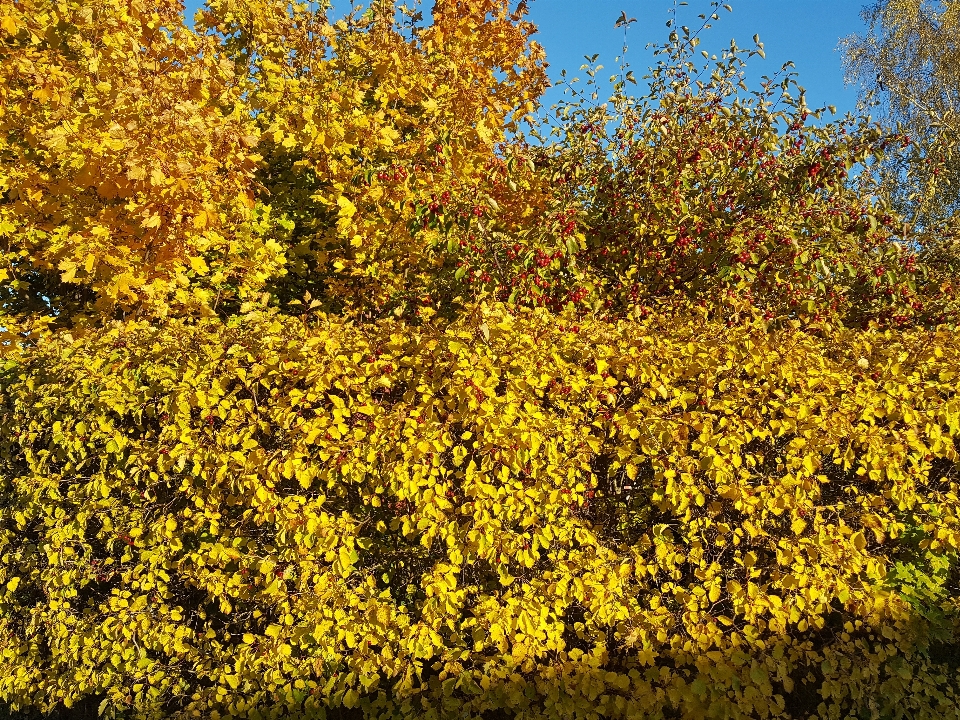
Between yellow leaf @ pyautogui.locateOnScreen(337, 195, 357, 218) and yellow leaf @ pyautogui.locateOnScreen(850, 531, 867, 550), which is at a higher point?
yellow leaf @ pyautogui.locateOnScreen(337, 195, 357, 218)

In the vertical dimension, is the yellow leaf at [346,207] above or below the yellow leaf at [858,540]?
above

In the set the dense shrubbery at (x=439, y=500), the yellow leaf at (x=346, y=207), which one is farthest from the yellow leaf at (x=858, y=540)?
the yellow leaf at (x=346, y=207)

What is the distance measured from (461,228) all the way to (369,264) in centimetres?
124

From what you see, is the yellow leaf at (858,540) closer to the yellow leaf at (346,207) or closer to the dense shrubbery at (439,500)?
the dense shrubbery at (439,500)

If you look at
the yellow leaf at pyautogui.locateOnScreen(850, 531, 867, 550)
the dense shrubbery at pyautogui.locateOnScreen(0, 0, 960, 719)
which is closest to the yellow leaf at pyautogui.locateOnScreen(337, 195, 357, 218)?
the dense shrubbery at pyautogui.locateOnScreen(0, 0, 960, 719)

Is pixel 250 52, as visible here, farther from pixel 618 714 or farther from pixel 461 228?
pixel 618 714

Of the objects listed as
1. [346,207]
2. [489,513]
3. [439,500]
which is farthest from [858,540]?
[346,207]

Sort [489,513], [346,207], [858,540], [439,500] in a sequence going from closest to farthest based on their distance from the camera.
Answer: [439,500]
[489,513]
[858,540]
[346,207]

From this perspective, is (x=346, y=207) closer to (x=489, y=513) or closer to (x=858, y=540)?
(x=489, y=513)

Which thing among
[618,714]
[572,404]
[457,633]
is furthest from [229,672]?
→ [572,404]

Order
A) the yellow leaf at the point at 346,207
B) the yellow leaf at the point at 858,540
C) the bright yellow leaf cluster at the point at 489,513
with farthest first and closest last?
1. the yellow leaf at the point at 346,207
2. the yellow leaf at the point at 858,540
3. the bright yellow leaf cluster at the point at 489,513

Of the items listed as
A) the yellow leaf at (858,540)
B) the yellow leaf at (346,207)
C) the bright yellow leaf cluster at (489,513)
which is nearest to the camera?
the bright yellow leaf cluster at (489,513)

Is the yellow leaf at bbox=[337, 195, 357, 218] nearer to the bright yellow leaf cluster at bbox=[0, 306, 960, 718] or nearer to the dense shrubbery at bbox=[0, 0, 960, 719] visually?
the dense shrubbery at bbox=[0, 0, 960, 719]

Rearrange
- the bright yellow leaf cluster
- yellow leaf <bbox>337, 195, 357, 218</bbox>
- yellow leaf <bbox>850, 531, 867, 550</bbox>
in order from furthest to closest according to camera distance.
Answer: yellow leaf <bbox>337, 195, 357, 218</bbox>, yellow leaf <bbox>850, 531, 867, 550</bbox>, the bright yellow leaf cluster
